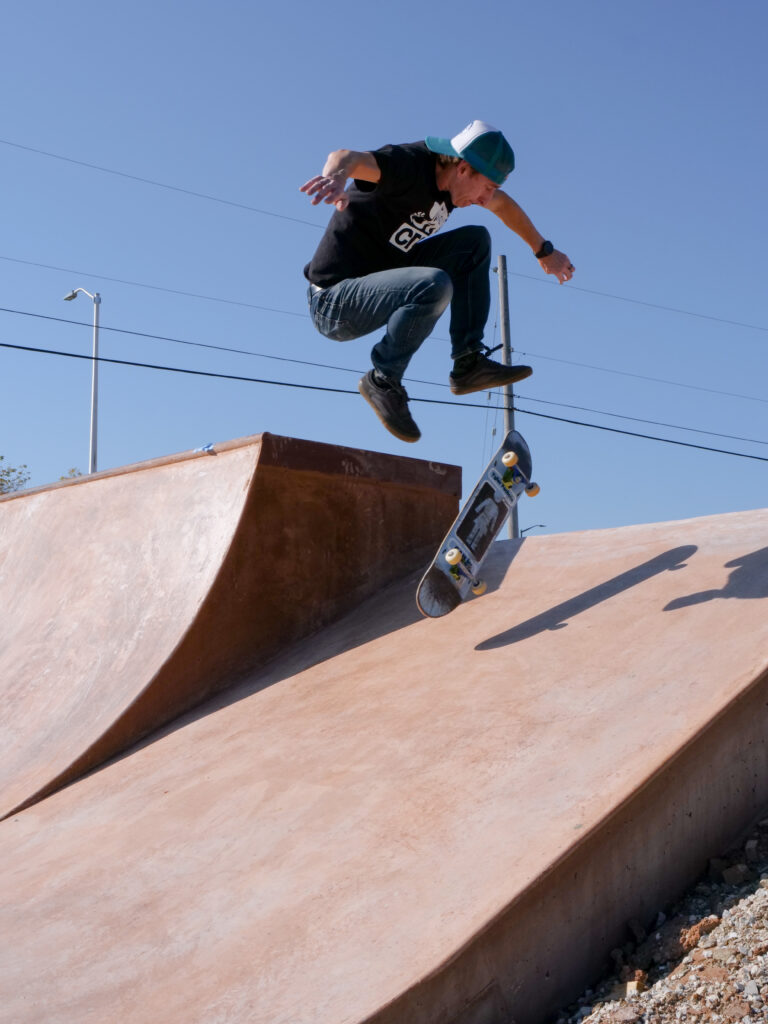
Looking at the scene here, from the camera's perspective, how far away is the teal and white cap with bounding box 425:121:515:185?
3717 mm

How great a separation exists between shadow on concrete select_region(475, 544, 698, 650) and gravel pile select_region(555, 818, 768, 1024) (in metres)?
1.38

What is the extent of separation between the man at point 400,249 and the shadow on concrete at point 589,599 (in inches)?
36.6

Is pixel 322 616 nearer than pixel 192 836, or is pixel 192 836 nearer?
pixel 192 836

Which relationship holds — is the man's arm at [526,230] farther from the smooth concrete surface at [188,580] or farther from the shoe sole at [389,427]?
the smooth concrete surface at [188,580]

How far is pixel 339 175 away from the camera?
11.1ft

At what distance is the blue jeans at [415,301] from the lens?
11.8 feet

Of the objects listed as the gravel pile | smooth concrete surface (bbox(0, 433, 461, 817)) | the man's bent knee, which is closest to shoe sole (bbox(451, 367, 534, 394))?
the man's bent knee

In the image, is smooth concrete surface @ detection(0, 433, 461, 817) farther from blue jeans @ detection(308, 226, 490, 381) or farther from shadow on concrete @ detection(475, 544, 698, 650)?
Answer: shadow on concrete @ detection(475, 544, 698, 650)

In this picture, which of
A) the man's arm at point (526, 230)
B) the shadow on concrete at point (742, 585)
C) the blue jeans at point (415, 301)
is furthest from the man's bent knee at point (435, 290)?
the shadow on concrete at point (742, 585)

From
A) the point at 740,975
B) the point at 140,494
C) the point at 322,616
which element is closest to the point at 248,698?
the point at 322,616

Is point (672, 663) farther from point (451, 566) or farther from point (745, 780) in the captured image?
point (451, 566)

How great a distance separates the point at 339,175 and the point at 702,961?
2.69 m

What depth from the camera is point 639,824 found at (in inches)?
91.8

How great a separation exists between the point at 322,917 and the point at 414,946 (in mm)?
301
